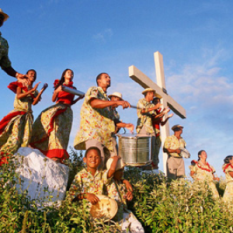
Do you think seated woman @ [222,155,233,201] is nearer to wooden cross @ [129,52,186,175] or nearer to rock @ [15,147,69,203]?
wooden cross @ [129,52,186,175]

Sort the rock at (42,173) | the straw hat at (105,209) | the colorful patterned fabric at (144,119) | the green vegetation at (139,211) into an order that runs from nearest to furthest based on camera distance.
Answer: the green vegetation at (139,211) < the straw hat at (105,209) < the rock at (42,173) < the colorful patterned fabric at (144,119)

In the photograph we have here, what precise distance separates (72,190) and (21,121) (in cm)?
Answer: 189

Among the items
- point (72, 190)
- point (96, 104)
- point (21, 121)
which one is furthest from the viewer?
point (21, 121)

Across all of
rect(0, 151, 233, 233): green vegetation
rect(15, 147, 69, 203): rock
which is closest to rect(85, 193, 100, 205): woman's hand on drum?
rect(0, 151, 233, 233): green vegetation

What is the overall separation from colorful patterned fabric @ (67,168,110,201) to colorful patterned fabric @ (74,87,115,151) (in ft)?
1.54

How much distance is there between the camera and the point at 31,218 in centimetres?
326

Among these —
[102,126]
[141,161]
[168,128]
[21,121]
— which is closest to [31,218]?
[102,126]

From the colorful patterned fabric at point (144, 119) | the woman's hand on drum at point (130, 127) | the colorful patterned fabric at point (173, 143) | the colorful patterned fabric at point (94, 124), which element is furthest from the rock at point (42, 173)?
the colorful patterned fabric at point (173, 143)

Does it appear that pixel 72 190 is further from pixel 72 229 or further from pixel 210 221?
pixel 210 221

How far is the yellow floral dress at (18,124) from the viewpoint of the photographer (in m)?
5.20

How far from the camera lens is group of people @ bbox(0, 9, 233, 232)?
4.16 m

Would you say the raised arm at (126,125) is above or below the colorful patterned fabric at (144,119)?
below

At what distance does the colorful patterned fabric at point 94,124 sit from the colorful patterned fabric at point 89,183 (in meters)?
0.47

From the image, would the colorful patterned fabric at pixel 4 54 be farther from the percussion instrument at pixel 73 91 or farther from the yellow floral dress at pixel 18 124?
the percussion instrument at pixel 73 91
